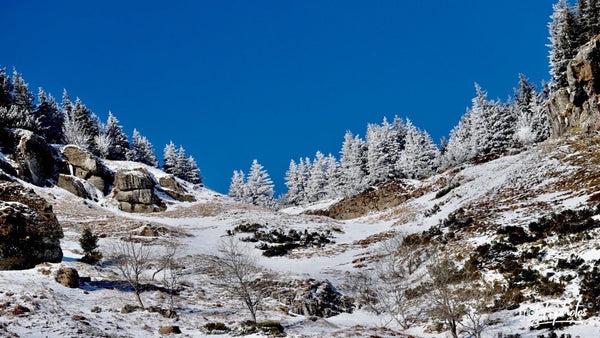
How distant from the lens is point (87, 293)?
70.5 ft

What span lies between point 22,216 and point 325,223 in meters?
37.8

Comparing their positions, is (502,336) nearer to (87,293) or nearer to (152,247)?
(87,293)

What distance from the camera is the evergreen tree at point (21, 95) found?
73438 millimetres

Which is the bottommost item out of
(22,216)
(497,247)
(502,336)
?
(502,336)

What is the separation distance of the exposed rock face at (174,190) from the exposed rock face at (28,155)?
1643cm

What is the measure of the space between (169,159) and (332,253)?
59272 mm

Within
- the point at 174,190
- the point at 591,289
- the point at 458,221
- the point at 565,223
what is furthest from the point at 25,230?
the point at 174,190

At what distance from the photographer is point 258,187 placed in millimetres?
96812

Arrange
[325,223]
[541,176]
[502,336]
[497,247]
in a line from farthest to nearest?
[325,223], [541,176], [497,247], [502,336]

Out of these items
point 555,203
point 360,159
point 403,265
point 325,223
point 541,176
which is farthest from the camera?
point 360,159

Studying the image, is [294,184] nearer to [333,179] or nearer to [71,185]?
[333,179]

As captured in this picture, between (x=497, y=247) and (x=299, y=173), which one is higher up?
(x=299, y=173)

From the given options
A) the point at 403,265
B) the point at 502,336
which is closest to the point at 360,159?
the point at 403,265

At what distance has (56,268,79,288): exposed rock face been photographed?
2142cm
